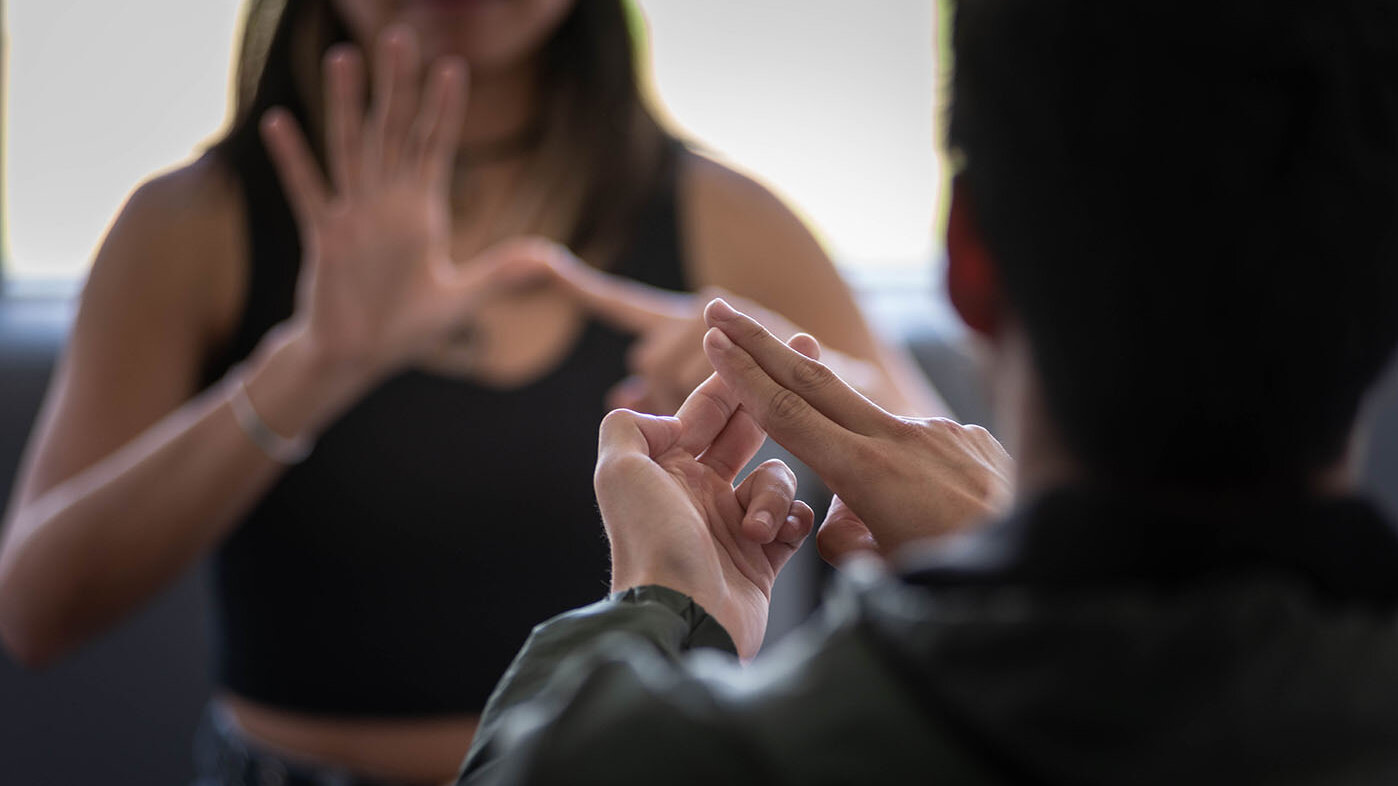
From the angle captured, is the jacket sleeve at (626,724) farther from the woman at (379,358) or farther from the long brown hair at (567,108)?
the long brown hair at (567,108)

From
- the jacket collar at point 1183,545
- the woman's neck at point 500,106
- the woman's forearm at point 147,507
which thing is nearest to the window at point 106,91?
the woman's neck at point 500,106

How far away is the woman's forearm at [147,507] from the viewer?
3.23ft

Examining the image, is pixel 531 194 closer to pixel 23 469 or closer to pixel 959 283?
pixel 23 469

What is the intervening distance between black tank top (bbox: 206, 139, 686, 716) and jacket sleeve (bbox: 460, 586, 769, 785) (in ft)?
2.05

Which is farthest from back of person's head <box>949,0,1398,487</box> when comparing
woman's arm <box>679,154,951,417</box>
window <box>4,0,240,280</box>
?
window <box>4,0,240,280</box>

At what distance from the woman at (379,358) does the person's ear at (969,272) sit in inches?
20.2

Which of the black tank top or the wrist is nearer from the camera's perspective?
the wrist

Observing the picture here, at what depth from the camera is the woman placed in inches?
39.9

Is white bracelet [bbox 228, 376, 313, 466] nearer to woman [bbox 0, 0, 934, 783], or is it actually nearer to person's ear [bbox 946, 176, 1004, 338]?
woman [bbox 0, 0, 934, 783]

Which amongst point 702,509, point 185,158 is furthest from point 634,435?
point 185,158

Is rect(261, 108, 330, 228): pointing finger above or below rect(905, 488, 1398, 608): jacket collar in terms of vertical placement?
above

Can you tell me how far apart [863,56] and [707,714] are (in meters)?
1.58

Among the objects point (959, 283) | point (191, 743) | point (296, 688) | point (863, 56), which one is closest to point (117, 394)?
point (296, 688)

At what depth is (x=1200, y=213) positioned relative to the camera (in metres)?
0.34
